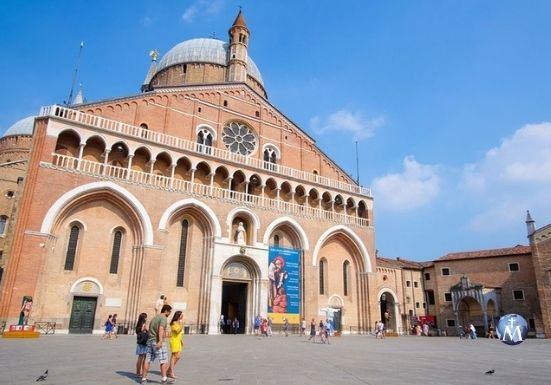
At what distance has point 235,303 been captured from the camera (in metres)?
27.7

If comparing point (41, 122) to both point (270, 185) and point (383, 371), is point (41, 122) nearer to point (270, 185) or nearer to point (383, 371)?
point (270, 185)

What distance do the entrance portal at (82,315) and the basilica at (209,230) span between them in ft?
0.17

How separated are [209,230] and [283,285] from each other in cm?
649

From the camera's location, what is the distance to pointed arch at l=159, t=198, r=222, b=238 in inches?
914

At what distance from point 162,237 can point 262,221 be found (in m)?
7.12

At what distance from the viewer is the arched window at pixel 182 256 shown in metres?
24.0

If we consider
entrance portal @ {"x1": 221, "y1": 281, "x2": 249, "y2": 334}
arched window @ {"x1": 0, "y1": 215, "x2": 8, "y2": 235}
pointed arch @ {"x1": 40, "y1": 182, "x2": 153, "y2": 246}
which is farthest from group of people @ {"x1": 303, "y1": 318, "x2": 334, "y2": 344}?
arched window @ {"x1": 0, "y1": 215, "x2": 8, "y2": 235}

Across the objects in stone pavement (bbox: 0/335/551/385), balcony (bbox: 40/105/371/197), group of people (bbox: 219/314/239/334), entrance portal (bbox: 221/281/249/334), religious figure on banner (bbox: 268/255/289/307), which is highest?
balcony (bbox: 40/105/371/197)

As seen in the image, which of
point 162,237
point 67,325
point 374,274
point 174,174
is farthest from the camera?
point 374,274

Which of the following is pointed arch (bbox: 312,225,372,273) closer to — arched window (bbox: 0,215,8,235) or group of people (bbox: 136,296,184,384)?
group of people (bbox: 136,296,184,384)

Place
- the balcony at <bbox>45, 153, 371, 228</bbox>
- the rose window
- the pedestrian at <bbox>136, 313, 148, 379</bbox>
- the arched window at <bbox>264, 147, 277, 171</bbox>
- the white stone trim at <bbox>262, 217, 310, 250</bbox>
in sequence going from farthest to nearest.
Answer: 1. the arched window at <bbox>264, 147, 277, 171</bbox>
2. the rose window
3. the white stone trim at <bbox>262, 217, 310, 250</bbox>
4. the balcony at <bbox>45, 153, 371, 228</bbox>
5. the pedestrian at <bbox>136, 313, 148, 379</bbox>

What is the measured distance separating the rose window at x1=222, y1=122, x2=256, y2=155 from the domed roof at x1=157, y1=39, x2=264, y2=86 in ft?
37.2

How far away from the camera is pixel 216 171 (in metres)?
26.8

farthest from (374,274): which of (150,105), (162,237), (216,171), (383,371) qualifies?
(383,371)
